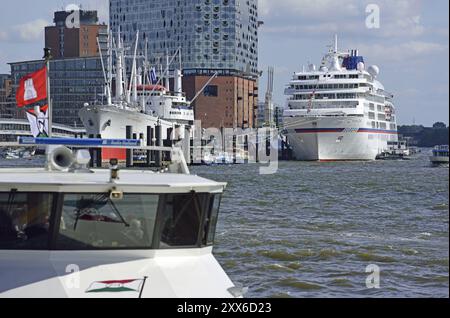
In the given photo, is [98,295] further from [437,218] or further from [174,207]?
[437,218]

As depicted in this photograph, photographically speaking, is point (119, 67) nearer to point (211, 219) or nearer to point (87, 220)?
point (211, 219)

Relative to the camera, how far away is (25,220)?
12.0 meters

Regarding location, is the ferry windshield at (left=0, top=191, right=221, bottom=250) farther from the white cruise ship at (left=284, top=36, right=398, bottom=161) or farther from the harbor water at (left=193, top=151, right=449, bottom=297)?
the white cruise ship at (left=284, top=36, right=398, bottom=161)

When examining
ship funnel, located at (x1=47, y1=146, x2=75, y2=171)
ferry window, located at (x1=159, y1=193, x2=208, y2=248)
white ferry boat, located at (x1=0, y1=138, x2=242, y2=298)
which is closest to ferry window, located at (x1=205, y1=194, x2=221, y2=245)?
ferry window, located at (x1=159, y1=193, x2=208, y2=248)

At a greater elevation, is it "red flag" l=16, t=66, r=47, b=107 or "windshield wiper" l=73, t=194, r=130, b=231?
"red flag" l=16, t=66, r=47, b=107

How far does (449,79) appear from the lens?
28.3ft

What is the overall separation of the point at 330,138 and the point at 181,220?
4453 inches

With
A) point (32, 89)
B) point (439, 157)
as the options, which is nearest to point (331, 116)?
point (439, 157)

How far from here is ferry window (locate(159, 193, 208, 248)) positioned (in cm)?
1222

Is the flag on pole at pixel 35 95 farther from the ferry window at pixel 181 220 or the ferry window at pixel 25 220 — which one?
the ferry window at pixel 181 220

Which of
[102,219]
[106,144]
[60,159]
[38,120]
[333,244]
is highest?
[38,120]

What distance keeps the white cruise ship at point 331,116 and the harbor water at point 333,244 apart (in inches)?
2846

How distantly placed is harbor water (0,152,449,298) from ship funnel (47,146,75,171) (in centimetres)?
825

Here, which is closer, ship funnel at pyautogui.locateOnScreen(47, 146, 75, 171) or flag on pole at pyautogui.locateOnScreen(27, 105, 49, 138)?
ship funnel at pyautogui.locateOnScreen(47, 146, 75, 171)
